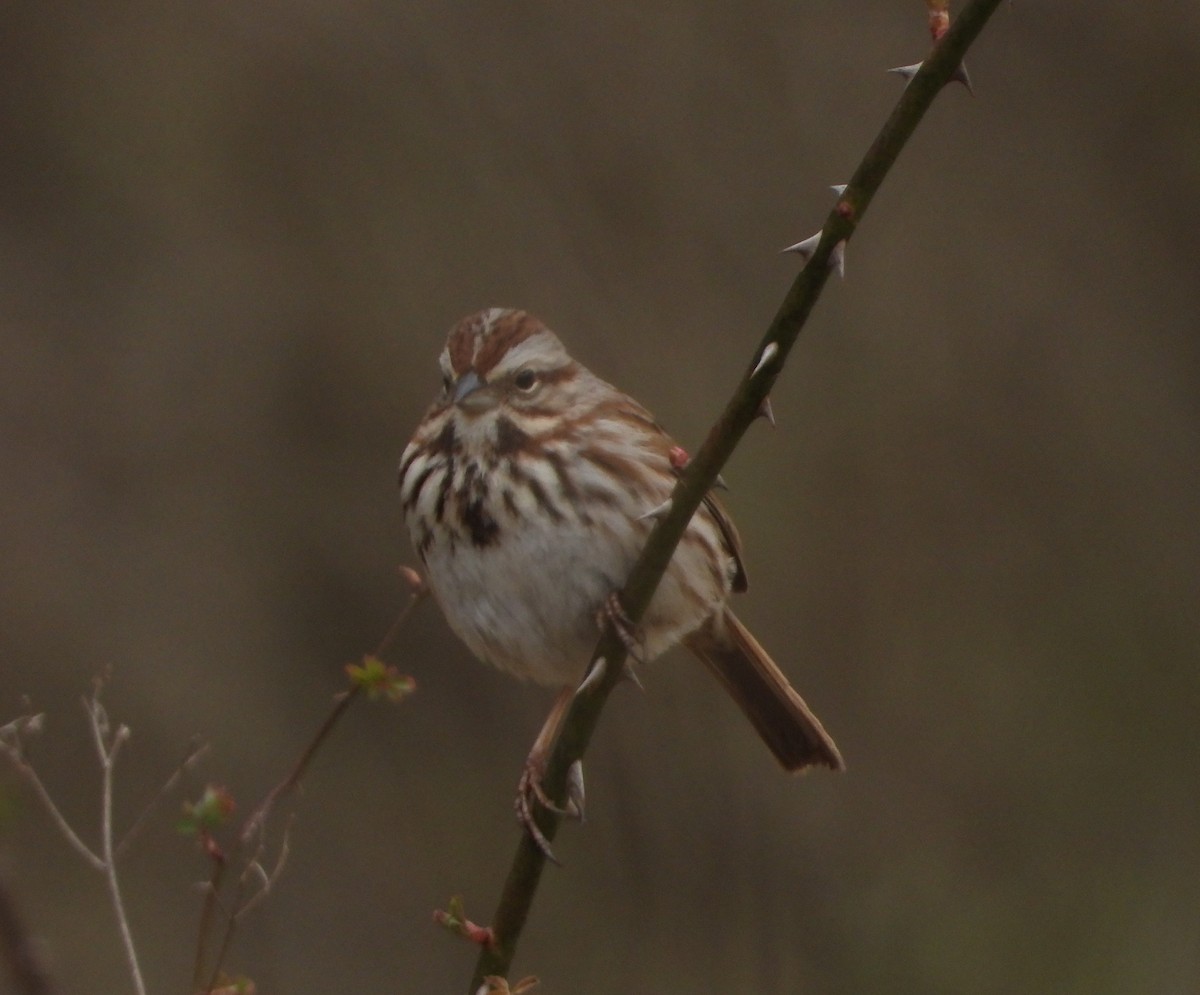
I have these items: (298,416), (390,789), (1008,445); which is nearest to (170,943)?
(390,789)

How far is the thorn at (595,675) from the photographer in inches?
143

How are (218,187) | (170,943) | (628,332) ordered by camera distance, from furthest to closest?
(218,187), (170,943), (628,332)

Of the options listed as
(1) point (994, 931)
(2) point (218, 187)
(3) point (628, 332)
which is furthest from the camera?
(2) point (218, 187)

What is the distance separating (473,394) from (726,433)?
1.68m

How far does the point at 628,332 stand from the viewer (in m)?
7.37

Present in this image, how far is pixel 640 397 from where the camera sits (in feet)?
26.0

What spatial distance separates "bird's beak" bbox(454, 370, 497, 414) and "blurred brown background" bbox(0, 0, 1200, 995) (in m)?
3.19

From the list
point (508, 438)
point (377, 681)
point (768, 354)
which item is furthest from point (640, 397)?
point (768, 354)

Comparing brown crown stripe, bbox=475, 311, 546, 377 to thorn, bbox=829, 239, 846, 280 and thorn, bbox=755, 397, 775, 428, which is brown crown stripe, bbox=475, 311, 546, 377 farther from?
thorn, bbox=829, 239, 846, 280

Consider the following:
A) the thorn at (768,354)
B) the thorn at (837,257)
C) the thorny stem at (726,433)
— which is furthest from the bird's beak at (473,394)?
the thorn at (837,257)

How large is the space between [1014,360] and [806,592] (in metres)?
1.54

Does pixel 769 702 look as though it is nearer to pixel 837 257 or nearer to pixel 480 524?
pixel 480 524

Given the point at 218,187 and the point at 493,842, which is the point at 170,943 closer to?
the point at 493,842

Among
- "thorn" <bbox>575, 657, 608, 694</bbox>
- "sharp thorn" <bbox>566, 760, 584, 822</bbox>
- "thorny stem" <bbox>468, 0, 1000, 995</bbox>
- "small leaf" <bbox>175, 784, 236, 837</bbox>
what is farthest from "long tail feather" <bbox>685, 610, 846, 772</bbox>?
"small leaf" <bbox>175, 784, 236, 837</bbox>
